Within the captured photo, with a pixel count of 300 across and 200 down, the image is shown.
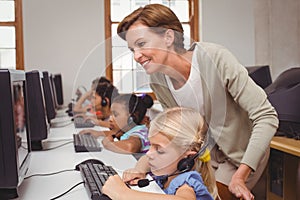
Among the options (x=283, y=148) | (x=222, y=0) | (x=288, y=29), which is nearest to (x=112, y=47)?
(x=283, y=148)

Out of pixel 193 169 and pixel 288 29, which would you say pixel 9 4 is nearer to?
pixel 288 29

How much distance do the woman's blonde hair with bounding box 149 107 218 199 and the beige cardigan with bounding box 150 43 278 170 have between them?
0.24m

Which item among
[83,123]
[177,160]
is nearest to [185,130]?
[177,160]

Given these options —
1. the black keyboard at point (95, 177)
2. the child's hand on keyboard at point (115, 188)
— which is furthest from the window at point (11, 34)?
the child's hand on keyboard at point (115, 188)

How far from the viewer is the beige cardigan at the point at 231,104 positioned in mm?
1344

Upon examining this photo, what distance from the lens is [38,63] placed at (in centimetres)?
482

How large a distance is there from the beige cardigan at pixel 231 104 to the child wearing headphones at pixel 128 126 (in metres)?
0.13

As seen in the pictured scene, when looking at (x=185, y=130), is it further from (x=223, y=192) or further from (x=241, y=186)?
(x=223, y=192)

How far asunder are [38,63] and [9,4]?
72 centimetres

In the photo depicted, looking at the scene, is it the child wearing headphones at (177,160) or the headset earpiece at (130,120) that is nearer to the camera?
the child wearing headphones at (177,160)

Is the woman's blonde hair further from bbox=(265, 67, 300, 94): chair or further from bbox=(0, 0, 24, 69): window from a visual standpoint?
bbox=(0, 0, 24, 69): window

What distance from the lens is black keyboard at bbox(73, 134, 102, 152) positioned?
176 cm

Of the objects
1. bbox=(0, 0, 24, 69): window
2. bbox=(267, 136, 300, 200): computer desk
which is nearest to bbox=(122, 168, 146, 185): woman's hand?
bbox=(267, 136, 300, 200): computer desk

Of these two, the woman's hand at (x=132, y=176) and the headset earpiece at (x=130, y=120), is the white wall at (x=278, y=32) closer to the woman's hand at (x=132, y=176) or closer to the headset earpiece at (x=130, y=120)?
the headset earpiece at (x=130, y=120)
